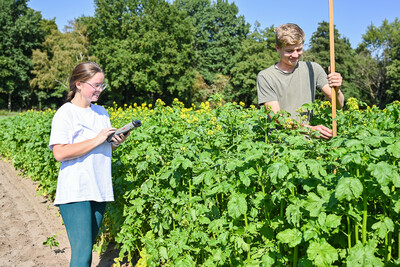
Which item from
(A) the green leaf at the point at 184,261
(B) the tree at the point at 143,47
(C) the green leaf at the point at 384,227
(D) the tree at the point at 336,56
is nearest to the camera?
(C) the green leaf at the point at 384,227

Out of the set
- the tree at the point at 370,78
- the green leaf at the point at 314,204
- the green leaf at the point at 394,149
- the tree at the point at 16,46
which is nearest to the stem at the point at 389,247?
the green leaf at the point at 314,204

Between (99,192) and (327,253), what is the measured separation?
5.45 feet

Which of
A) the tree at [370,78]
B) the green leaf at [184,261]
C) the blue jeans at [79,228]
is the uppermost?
the tree at [370,78]

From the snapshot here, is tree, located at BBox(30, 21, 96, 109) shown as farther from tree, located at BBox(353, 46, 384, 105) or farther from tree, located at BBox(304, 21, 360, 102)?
tree, located at BBox(353, 46, 384, 105)

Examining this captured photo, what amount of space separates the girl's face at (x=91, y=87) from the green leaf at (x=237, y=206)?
132 centimetres

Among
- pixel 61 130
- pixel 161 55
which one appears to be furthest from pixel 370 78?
pixel 61 130

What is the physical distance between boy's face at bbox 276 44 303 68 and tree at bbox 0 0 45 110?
142ft

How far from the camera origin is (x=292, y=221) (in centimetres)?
194

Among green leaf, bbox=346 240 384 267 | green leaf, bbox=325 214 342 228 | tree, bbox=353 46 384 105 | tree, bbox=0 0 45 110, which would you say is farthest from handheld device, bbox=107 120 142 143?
tree, bbox=0 0 45 110

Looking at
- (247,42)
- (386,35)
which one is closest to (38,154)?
(247,42)

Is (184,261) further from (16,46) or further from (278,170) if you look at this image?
(16,46)

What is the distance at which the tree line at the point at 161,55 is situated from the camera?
3597cm

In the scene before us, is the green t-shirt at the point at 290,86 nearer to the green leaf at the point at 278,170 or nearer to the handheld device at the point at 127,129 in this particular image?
the handheld device at the point at 127,129

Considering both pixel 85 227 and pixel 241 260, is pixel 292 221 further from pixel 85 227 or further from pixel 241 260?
pixel 85 227
